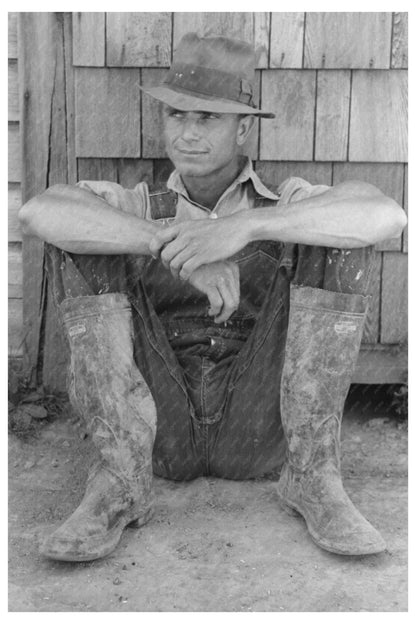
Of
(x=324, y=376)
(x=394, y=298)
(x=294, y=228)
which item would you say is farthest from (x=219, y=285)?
(x=394, y=298)

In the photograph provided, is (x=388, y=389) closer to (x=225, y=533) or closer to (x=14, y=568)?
(x=225, y=533)

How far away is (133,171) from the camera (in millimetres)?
3402

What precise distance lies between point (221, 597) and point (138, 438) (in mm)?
554

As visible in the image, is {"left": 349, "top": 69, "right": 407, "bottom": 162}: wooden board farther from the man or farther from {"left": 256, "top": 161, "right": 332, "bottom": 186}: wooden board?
the man

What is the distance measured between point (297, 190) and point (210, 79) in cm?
49

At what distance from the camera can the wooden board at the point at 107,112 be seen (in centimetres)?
331

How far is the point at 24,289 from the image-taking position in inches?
141

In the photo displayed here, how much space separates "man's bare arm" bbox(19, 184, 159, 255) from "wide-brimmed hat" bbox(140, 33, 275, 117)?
44 centimetres

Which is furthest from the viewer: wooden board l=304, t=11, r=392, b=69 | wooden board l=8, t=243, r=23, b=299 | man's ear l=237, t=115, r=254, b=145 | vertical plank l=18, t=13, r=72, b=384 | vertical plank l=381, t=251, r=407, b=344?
wooden board l=8, t=243, r=23, b=299

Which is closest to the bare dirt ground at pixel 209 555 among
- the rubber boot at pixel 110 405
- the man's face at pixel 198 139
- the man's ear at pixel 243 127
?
the rubber boot at pixel 110 405

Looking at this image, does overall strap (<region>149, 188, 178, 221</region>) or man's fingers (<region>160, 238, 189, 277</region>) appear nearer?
man's fingers (<region>160, 238, 189, 277</region>)

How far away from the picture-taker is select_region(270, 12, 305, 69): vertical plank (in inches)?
128

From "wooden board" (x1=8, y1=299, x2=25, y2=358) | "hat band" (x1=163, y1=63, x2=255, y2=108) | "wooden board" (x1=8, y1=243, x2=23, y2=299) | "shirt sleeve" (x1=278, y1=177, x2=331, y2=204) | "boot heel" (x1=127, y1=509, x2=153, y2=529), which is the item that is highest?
"hat band" (x1=163, y1=63, x2=255, y2=108)

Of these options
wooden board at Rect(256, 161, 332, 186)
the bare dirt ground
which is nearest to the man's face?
wooden board at Rect(256, 161, 332, 186)
